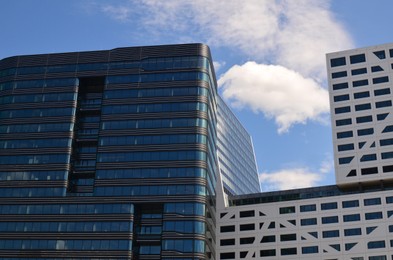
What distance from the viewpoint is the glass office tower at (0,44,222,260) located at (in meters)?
104

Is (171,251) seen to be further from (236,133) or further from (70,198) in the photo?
(236,133)

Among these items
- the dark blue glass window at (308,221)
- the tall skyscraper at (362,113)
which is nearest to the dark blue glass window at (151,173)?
the dark blue glass window at (308,221)

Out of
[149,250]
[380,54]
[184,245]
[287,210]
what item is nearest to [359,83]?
[380,54]

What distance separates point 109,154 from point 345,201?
1881 inches

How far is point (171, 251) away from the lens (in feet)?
329

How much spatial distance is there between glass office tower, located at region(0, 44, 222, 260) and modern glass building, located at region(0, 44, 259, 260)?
0.20 m

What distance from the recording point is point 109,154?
4360 inches

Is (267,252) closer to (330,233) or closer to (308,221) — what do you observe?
(308,221)

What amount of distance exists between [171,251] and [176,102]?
2910 cm

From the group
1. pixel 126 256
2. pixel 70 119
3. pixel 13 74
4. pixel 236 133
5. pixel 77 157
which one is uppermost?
pixel 236 133

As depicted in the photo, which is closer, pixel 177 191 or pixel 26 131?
pixel 177 191

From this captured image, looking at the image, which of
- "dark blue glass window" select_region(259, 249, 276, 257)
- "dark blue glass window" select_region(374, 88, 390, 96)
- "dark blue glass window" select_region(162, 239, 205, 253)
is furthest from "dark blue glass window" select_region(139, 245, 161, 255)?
"dark blue glass window" select_region(374, 88, 390, 96)

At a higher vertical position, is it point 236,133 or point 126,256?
point 236,133

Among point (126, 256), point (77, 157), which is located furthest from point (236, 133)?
point (126, 256)
